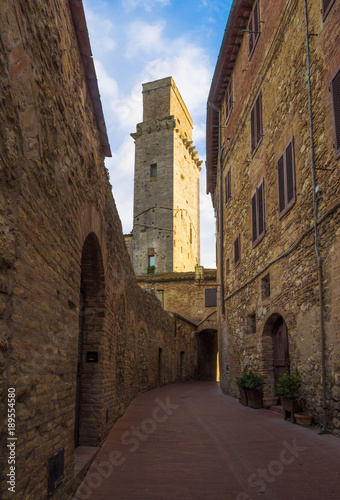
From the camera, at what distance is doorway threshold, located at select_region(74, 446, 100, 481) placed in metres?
4.52

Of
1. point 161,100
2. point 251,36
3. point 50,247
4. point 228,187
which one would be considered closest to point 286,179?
point 251,36

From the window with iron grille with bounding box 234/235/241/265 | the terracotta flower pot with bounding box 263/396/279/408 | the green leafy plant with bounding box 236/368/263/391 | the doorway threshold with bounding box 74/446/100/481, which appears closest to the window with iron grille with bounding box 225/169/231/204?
the window with iron grille with bounding box 234/235/241/265

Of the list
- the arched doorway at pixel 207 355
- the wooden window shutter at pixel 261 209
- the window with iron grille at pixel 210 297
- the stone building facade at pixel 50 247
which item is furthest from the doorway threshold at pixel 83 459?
the window with iron grille at pixel 210 297

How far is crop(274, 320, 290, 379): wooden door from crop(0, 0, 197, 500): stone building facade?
185 inches

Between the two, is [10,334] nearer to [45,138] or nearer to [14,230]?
[14,230]

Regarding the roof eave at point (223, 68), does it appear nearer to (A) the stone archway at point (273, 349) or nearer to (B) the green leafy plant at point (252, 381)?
(A) the stone archway at point (273, 349)

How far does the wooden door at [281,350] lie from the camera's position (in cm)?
986

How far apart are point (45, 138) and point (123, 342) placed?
659cm

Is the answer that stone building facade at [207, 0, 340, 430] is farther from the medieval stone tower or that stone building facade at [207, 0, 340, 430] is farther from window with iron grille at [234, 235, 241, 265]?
the medieval stone tower

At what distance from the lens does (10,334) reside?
2662 mm

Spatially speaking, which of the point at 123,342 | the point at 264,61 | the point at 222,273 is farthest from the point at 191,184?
the point at 123,342

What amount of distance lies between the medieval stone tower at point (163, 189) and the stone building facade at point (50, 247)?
84.5 feet

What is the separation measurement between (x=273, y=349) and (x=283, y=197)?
3.75m

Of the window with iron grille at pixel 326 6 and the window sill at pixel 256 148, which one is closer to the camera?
the window with iron grille at pixel 326 6
